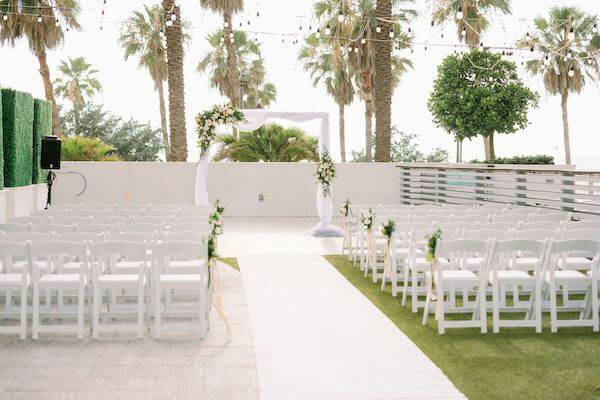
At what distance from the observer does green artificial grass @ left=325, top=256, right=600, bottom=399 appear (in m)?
4.61

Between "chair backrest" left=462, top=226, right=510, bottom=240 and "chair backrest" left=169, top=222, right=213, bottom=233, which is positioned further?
"chair backrest" left=169, top=222, right=213, bottom=233

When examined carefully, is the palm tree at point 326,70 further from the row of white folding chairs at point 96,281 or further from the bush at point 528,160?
the row of white folding chairs at point 96,281

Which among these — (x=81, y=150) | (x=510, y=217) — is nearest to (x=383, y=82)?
(x=81, y=150)

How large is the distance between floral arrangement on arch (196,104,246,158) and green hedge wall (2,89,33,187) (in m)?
3.52

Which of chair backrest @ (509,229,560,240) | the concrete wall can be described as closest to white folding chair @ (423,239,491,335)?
chair backrest @ (509,229,560,240)

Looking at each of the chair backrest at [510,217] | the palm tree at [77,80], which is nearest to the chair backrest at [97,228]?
the chair backrest at [510,217]

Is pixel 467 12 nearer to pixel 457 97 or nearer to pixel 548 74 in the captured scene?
pixel 457 97

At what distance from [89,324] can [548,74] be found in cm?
3072

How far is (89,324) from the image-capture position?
6305mm

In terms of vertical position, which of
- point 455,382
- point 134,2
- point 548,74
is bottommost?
point 455,382

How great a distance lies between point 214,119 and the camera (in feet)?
46.5

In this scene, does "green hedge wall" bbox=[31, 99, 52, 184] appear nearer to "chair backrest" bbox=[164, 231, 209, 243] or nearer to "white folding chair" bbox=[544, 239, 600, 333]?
"chair backrest" bbox=[164, 231, 209, 243]

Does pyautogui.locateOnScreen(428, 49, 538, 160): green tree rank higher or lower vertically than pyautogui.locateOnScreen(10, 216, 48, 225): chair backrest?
higher

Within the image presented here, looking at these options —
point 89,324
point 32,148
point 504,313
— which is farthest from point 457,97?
point 89,324
